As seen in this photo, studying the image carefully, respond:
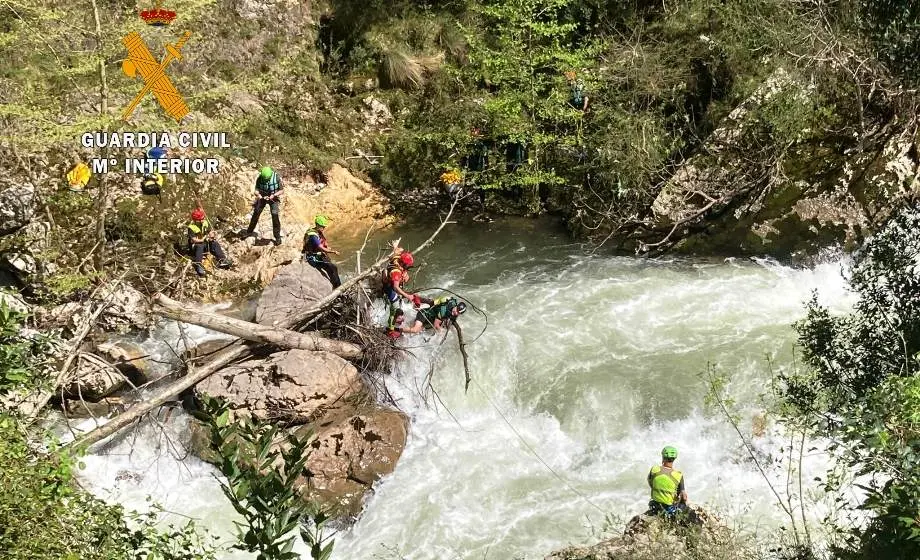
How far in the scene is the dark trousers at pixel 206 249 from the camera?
12.4 metres

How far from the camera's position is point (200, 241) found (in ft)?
40.7

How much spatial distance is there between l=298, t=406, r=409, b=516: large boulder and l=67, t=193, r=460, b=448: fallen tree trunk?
1.45 meters

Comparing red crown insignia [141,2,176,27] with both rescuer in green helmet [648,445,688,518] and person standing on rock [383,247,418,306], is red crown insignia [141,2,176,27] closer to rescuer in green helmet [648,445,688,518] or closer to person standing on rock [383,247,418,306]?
person standing on rock [383,247,418,306]

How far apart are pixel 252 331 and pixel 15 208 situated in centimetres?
447

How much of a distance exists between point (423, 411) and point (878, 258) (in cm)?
596

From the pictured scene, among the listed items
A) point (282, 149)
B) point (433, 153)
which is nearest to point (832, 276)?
point (433, 153)

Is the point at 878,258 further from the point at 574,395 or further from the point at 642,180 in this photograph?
the point at 642,180

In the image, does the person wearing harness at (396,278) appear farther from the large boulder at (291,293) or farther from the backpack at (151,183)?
the backpack at (151,183)

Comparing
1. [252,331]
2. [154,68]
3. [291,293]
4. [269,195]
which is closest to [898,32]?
[291,293]

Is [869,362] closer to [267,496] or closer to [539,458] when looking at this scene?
[539,458]

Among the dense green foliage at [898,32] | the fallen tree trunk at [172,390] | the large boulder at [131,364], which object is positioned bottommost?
the large boulder at [131,364]

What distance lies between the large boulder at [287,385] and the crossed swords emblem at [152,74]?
416 cm

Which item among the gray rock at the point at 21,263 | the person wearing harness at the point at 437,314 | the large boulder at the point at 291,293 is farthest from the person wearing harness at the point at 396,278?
the gray rock at the point at 21,263

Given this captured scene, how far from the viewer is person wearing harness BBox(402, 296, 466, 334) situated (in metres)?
10.4
